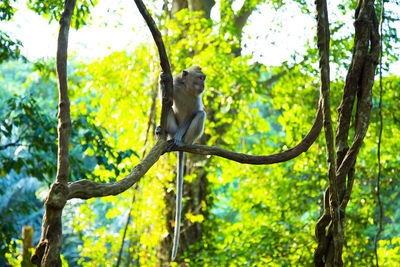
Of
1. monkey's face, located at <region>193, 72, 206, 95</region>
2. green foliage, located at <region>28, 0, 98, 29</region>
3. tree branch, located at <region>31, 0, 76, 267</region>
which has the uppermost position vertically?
green foliage, located at <region>28, 0, 98, 29</region>

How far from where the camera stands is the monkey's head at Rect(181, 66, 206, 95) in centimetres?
442

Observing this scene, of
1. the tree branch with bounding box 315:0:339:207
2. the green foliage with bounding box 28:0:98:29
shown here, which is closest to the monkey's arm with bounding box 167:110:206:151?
the green foliage with bounding box 28:0:98:29

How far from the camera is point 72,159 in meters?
5.18

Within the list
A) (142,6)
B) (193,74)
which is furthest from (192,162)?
(142,6)

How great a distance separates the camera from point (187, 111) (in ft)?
15.3

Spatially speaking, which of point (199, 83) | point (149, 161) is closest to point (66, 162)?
point (149, 161)

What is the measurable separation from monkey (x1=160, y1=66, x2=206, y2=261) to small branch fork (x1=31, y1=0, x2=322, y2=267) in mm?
1600

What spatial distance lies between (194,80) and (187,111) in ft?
1.17

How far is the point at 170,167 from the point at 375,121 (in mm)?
2805

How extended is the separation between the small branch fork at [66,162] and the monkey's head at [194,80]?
1702mm

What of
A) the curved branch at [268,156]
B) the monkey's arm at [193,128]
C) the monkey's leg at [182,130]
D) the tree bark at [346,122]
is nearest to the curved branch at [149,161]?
the curved branch at [268,156]

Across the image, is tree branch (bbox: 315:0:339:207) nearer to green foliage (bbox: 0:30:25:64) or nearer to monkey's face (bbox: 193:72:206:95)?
monkey's face (bbox: 193:72:206:95)

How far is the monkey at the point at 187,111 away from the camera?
438 centimetres

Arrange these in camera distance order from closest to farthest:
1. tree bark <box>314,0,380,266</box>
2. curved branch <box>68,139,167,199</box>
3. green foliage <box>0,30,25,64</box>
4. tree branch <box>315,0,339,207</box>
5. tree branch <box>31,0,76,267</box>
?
tree branch <box>31,0,76,267</box> < curved branch <box>68,139,167,199</box> < tree branch <box>315,0,339,207</box> < tree bark <box>314,0,380,266</box> < green foliage <box>0,30,25,64</box>
